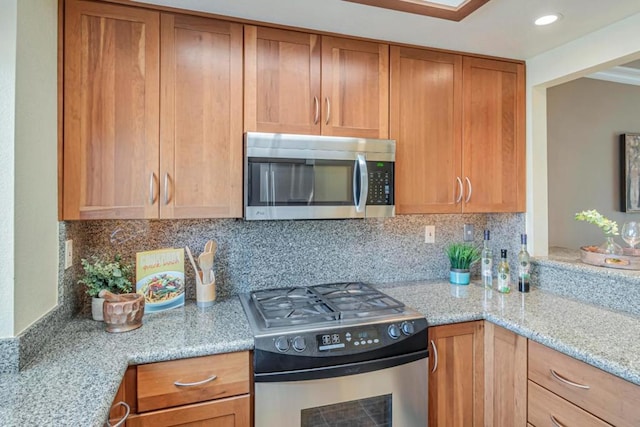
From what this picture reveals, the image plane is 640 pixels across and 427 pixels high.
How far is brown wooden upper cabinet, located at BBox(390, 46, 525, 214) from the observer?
1959mm

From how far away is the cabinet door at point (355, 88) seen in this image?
182cm

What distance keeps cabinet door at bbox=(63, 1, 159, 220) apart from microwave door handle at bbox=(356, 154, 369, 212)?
0.93 meters

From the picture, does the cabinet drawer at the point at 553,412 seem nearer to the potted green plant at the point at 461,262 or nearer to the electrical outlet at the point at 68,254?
the potted green plant at the point at 461,262

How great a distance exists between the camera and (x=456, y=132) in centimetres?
205

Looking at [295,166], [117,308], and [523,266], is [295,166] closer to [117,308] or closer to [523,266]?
[117,308]

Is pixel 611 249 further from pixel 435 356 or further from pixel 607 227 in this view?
pixel 435 356

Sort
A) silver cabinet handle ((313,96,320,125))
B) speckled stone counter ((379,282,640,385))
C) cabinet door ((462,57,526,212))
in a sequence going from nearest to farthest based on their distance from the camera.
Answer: speckled stone counter ((379,282,640,385)) < silver cabinet handle ((313,96,320,125)) < cabinet door ((462,57,526,212))

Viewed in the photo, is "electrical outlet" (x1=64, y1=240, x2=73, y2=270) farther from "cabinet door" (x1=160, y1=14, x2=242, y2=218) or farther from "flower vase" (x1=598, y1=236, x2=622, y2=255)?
"flower vase" (x1=598, y1=236, x2=622, y2=255)

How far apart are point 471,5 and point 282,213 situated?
3.99 feet

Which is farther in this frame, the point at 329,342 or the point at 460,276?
the point at 460,276

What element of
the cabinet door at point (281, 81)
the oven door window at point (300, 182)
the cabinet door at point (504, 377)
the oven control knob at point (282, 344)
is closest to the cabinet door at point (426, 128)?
the oven door window at point (300, 182)

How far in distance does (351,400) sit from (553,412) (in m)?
0.77

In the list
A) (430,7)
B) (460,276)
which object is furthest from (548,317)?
(430,7)

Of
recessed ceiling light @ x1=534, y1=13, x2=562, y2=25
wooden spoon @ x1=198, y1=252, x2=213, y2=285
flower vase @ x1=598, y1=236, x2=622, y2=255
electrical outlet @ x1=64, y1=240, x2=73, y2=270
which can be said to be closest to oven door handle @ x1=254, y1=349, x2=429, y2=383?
wooden spoon @ x1=198, y1=252, x2=213, y2=285
